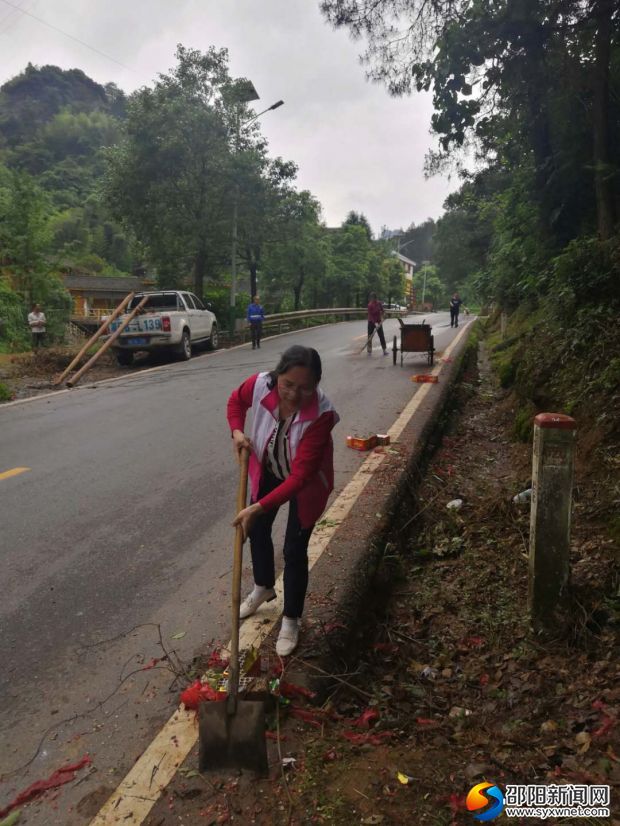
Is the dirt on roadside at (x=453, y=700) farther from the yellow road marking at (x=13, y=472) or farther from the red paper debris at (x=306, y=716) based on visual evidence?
the yellow road marking at (x=13, y=472)

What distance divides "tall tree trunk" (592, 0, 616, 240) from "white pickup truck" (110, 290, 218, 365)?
10.5 meters

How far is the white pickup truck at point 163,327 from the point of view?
49.2 feet

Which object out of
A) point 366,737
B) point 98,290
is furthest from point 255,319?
point 98,290

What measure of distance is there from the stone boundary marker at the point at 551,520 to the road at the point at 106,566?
5.88ft

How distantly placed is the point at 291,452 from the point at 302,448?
5.3 inches

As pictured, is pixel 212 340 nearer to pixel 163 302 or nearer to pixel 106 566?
pixel 163 302

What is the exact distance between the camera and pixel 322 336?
77.6 feet

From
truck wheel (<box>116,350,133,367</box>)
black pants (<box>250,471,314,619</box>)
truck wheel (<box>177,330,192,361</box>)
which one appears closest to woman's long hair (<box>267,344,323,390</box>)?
black pants (<box>250,471,314,619</box>)

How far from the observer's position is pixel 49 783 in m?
2.29

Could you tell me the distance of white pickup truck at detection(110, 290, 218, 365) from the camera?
15008 millimetres

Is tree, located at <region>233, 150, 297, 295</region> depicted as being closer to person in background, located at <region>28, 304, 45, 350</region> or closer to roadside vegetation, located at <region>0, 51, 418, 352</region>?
roadside vegetation, located at <region>0, 51, 418, 352</region>

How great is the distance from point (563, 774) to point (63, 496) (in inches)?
180

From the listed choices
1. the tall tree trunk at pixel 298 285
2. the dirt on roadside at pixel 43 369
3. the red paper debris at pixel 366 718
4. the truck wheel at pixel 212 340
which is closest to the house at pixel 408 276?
the tall tree trunk at pixel 298 285

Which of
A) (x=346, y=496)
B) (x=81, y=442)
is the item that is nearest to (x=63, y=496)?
(x=81, y=442)
